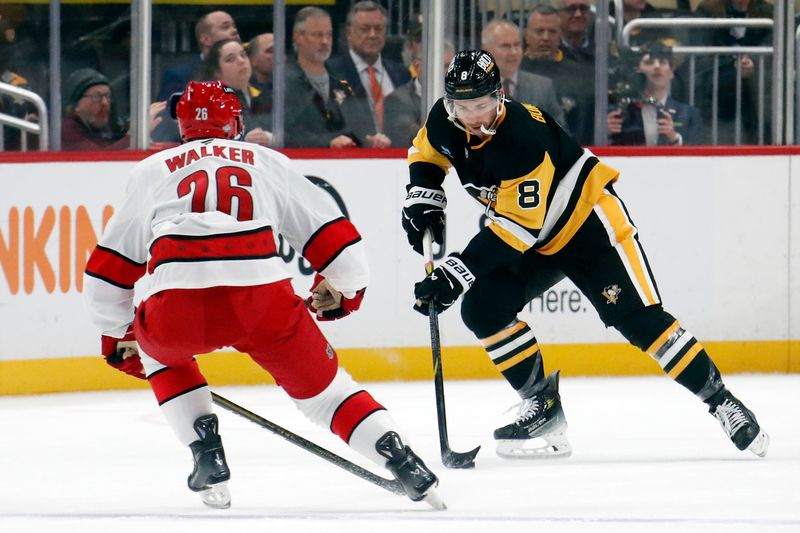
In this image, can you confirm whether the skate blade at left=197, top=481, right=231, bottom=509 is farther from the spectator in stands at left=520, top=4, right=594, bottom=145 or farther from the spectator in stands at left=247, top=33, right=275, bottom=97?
the spectator in stands at left=520, top=4, right=594, bottom=145

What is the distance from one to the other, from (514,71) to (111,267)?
117 inches

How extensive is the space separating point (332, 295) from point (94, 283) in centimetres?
53

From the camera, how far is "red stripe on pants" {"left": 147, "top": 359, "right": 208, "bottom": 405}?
3.16 meters

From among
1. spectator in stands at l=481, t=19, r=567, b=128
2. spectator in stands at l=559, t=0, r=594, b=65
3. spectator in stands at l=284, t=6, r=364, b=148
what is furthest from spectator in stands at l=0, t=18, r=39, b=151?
spectator in stands at l=559, t=0, r=594, b=65

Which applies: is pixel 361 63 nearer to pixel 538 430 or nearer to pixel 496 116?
pixel 496 116

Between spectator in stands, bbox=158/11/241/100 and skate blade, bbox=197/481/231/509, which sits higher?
spectator in stands, bbox=158/11/241/100

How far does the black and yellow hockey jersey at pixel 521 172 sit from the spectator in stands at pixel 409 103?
165 centimetres

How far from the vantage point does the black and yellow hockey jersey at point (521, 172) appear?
374 centimetres

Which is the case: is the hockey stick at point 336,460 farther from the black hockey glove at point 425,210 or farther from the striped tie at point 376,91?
the striped tie at point 376,91

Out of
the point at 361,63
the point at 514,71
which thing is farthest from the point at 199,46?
the point at 514,71

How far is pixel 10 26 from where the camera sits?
17.5 ft

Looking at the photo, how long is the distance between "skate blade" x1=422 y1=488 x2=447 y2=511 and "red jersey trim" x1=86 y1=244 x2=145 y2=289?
0.80m

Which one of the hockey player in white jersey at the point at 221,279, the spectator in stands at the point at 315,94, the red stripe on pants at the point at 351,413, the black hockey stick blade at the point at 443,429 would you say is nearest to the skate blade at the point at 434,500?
the hockey player in white jersey at the point at 221,279

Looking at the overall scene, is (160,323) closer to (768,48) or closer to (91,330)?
(91,330)
